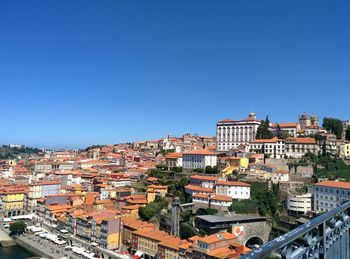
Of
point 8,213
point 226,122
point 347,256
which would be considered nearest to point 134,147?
point 226,122

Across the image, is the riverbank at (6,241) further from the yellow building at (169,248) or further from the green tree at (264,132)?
the green tree at (264,132)

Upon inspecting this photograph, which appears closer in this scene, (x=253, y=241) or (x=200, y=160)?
(x=253, y=241)

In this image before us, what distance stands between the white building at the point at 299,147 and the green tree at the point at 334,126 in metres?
5.39

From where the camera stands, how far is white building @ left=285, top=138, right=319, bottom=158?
32.0 metres

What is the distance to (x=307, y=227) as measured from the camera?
76.9 inches

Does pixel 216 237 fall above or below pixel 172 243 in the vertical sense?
above

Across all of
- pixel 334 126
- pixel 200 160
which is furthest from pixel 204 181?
pixel 334 126

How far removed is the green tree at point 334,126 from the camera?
118 feet

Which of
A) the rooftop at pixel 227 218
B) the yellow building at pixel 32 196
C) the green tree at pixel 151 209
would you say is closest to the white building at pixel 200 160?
the green tree at pixel 151 209

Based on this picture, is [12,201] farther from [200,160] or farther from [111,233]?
[200,160]

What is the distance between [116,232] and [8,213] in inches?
641

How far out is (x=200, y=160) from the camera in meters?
32.5

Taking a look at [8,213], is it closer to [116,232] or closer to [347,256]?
[116,232]

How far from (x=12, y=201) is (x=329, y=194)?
29425 mm
